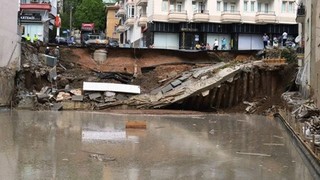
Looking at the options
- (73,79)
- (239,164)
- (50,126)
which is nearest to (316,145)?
(239,164)

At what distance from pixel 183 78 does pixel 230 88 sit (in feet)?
11.4

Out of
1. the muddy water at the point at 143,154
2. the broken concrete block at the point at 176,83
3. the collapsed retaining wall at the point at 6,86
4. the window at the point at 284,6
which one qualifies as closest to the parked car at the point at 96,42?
the broken concrete block at the point at 176,83

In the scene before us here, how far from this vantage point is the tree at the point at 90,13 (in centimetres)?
8762

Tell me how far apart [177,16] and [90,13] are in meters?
39.2

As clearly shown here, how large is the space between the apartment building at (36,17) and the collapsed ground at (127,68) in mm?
17479

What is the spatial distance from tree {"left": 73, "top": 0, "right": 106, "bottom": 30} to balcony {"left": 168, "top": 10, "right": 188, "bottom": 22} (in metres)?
35.9

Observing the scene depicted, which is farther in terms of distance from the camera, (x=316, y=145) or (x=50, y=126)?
(x=50, y=126)

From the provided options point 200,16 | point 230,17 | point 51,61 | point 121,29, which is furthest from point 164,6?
point 121,29

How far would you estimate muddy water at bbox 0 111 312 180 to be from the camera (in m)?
10.2

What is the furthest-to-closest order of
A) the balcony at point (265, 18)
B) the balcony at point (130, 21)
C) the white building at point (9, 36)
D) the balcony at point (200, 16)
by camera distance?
the balcony at point (130, 21), the balcony at point (265, 18), the balcony at point (200, 16), the white building at point (9, 36)

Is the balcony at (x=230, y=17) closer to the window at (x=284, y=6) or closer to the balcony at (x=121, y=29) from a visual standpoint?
the window at (x=284, y=6)

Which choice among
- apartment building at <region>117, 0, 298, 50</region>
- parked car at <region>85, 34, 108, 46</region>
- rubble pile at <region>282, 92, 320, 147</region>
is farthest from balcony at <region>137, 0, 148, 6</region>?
rubble pile at <region>282, 92, 320, 147</region>

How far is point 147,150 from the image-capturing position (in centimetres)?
1386

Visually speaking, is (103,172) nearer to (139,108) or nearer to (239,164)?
(239,164)
